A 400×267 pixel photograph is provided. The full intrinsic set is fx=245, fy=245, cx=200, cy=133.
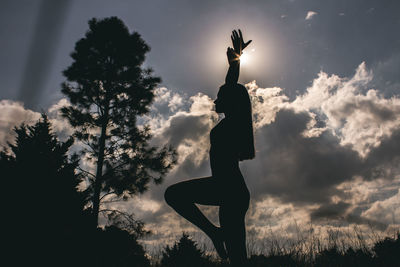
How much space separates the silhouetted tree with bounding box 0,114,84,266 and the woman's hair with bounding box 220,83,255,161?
6215 mm

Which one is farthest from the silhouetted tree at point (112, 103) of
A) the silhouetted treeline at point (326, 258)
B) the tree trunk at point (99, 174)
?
the silhouetted treeline at point (326, 258)

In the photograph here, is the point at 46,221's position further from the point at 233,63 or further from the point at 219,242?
the point at 233,63

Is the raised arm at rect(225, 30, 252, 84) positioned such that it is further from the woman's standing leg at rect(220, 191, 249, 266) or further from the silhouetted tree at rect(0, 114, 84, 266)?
the silhouetted tree at rect(0, 114, 84, 266)

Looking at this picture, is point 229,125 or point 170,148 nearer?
point 229,125

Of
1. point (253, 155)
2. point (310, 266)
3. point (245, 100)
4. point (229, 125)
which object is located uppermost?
point (245, 100)

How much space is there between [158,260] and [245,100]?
10.5ft

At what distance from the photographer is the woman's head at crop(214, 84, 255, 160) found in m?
2.38

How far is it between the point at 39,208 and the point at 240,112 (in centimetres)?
703

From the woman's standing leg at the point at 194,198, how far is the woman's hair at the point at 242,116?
1.71ft

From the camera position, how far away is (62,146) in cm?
1048

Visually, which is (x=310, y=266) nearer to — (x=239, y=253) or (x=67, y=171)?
(x=239, y=253)

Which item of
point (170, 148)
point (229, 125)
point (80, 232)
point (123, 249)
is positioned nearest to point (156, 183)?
point (170, 148)

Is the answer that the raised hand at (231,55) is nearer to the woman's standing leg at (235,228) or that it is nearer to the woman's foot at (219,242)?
the woman's standing leg at (235,228)

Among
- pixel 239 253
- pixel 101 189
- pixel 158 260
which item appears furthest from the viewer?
pixel 101 189
